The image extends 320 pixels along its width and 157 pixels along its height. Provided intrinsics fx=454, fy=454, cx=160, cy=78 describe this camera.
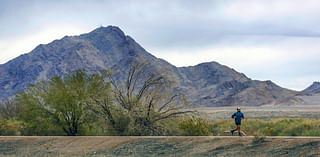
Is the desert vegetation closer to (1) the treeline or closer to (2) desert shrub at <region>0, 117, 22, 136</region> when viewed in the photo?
(1) the treeline

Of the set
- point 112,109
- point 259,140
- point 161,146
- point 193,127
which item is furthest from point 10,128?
point 259,140

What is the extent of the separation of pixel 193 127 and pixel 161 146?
6987 mm

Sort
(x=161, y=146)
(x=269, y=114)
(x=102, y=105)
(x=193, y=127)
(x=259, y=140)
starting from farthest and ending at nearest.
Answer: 1. (x=269, y=114)
2. (x=102, y=105)
3. (x=193, y=127)
4. (x=161, y=146)
5. (x=259, y=140)

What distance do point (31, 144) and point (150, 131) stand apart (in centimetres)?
810

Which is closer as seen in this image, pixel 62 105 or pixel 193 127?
pixel 193 127

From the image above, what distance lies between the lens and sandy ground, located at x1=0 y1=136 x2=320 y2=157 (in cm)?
2103

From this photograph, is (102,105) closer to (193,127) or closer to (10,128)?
(193,127)

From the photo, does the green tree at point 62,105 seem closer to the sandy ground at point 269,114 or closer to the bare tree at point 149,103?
the bare tree at point 149,103

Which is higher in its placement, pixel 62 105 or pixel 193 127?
pixel 62 105

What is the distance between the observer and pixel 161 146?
25.5 meters

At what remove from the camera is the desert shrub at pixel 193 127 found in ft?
105

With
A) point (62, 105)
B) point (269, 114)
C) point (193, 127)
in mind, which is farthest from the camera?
point (269, 114)

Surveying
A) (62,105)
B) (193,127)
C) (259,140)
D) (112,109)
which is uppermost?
(62,105)

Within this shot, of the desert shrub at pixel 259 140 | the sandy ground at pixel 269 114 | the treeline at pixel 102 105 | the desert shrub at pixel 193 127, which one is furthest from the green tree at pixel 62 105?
the desert shrub at pixel 259 140
